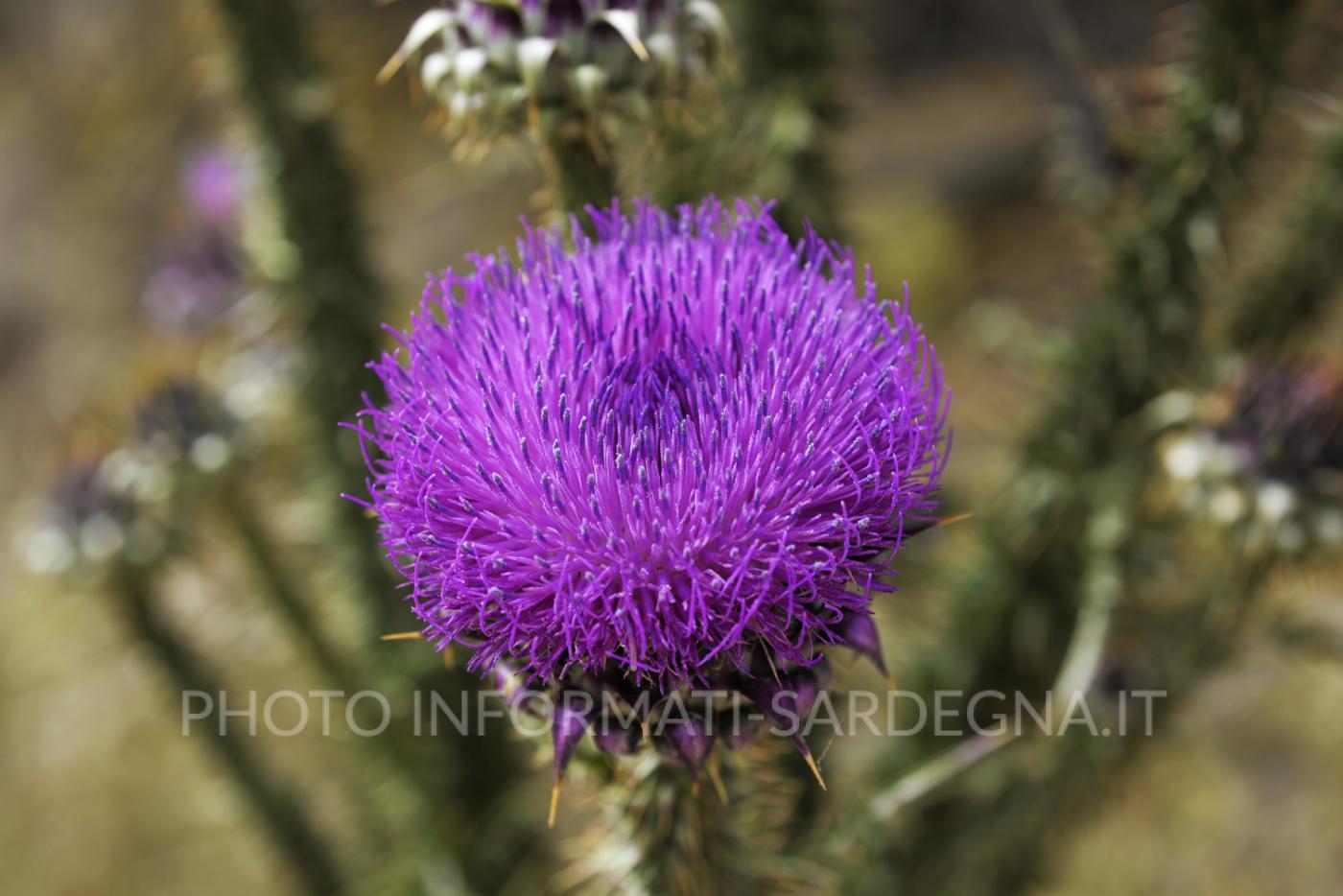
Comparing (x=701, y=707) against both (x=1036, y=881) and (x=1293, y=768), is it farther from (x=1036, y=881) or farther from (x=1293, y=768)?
(x=1293, y=768)

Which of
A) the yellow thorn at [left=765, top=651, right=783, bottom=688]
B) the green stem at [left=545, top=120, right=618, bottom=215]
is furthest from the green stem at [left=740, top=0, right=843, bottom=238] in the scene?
the yellow thorn at [left=765, top=651, right=783, bottom=688]

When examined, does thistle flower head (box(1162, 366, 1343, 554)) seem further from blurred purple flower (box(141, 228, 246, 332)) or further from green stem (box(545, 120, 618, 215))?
blurred purple flower (box(141, 228, 246, 332))

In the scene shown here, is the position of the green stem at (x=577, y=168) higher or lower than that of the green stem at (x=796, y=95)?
lower

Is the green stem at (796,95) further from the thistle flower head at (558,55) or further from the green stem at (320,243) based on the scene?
the green stem at (320,243)

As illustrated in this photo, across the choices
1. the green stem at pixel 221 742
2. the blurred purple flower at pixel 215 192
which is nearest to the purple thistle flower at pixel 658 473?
the green stem at pixel 221 742

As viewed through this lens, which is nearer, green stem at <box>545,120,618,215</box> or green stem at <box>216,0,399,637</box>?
green stem at <box>545,120,618,215</box>

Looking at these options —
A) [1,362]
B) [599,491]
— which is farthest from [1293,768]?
[1,362]
